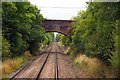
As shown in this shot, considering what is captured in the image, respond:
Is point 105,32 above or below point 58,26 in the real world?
below

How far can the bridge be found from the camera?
62.5 meters

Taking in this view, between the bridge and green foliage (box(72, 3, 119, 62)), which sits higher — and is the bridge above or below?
above

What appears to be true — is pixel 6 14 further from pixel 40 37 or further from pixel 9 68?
pixel 40 37

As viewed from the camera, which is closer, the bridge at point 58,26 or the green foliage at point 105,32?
the green foliage at point 105,32

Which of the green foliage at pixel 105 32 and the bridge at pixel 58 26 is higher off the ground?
the bridge at pixel 58 26

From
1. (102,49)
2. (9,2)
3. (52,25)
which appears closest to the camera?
(102,49)

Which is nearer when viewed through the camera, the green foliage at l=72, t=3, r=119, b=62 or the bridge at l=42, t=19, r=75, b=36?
the green foliage at l=72, t=3, r=119, b=62

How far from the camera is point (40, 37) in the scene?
1881 inches

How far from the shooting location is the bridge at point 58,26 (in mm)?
62531

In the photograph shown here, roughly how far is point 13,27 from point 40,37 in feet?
57.1

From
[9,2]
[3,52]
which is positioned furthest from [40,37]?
[3,52]

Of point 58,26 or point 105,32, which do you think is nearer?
point 105,32

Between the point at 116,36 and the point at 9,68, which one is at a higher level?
the point at 116,36

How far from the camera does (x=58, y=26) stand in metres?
63.7
